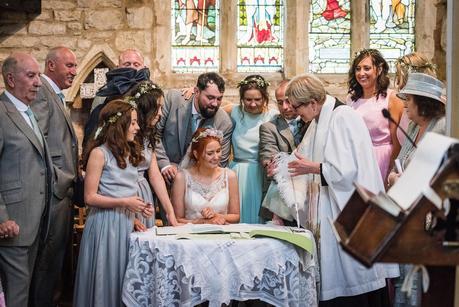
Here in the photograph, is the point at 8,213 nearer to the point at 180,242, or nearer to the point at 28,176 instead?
the point at 28,176

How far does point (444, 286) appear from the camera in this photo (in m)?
2.75

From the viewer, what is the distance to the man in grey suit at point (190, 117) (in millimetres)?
5375

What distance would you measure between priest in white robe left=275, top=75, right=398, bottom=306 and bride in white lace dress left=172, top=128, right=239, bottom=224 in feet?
1.86

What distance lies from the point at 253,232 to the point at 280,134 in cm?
143

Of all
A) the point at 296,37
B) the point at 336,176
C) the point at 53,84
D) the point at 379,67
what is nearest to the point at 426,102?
the point at 336,176

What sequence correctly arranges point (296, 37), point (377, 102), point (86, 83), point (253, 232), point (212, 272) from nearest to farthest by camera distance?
point (212, 272) < point (253, 232) < point (377, 102) < point (86, 83) < point (296, 37)

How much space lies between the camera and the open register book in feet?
13.6

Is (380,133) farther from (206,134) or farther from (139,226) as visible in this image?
(139,226)

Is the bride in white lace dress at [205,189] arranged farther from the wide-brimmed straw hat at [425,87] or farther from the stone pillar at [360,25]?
the stone pillar at [360,25]

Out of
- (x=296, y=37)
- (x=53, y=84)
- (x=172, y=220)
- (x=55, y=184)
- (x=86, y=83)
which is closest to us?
(x=172, y=220)

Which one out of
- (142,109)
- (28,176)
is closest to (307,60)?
(142,109)

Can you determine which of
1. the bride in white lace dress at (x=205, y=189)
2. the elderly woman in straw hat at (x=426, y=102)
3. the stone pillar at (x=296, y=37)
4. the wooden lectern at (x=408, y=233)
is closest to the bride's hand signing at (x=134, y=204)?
the bride in white lace dress at (x=205, y=189)

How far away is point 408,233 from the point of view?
2232 millimetres

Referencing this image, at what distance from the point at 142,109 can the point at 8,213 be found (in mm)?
1123
